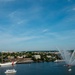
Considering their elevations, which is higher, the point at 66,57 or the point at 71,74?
the point at 66,57

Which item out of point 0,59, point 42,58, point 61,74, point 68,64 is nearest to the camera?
point 61,74

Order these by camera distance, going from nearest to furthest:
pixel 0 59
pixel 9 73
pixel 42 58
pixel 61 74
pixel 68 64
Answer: pixel 61 74 → pixel 9 73 → pixel 68 64 → pixel 0 59 → pixel 42 58

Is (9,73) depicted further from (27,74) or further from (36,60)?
(36,60)

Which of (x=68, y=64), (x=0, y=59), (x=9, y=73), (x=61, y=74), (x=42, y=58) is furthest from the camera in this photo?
(x=42, y=58)

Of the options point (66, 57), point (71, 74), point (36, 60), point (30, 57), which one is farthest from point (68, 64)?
point (30, 57)

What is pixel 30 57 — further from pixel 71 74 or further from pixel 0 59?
pixel 71 74

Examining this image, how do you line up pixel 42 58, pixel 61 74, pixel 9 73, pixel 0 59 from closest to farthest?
1. pixel 61 74
2. pixel 9 73
3. pixel 0 59
4. pixel 42 58

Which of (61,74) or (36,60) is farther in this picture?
(36,60)

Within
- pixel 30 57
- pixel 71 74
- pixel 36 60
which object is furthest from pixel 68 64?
pixel 30 57

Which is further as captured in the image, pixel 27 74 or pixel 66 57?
pixel 66 57
